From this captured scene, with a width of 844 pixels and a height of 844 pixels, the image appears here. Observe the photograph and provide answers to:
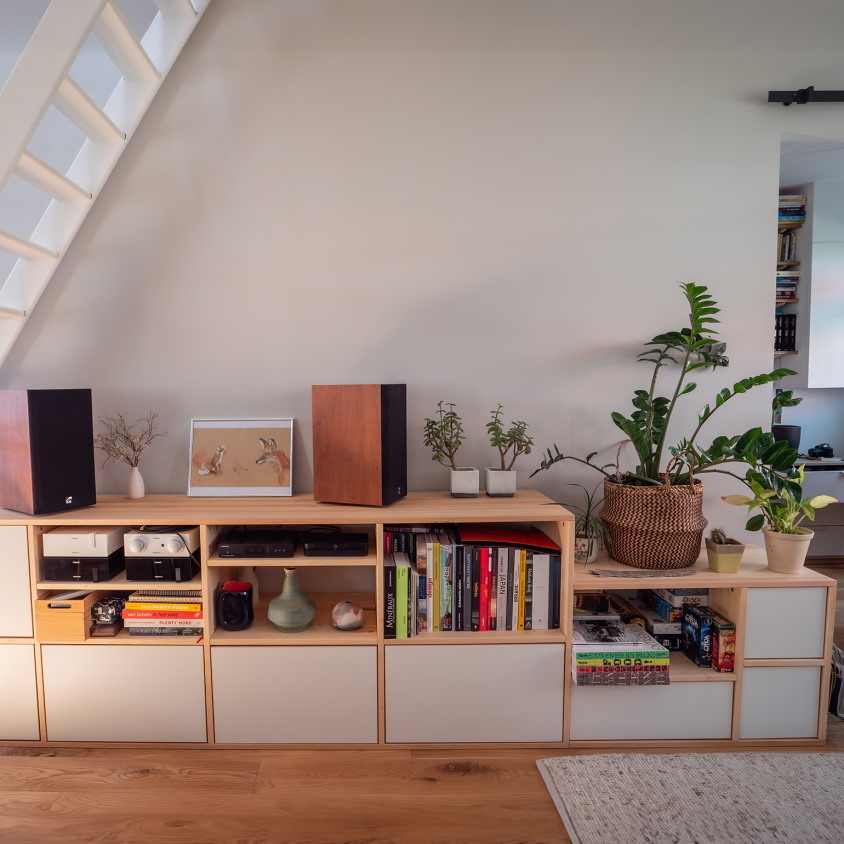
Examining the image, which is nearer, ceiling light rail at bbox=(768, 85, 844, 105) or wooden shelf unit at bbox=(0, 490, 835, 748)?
wooden shelf unit at bbox=(0, 490, 835, 748)

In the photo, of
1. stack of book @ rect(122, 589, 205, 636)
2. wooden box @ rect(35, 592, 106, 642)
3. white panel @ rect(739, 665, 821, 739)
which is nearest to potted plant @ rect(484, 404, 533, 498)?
white panel @ rect(739, 665, 821, 739)

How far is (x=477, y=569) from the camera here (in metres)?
1.84

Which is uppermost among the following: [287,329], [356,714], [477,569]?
[287,329]

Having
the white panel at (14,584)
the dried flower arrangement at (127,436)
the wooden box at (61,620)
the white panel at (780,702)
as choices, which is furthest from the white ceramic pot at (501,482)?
the white panel at (14,584)

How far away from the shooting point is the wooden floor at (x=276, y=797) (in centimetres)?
151

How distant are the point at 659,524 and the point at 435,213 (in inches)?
53.3

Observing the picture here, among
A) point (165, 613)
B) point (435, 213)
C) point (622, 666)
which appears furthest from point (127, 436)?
point (622, 666)

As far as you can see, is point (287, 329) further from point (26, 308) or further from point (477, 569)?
point (477, 569)

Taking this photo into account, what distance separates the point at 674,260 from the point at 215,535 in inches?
76.0

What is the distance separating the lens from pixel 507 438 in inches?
81.6

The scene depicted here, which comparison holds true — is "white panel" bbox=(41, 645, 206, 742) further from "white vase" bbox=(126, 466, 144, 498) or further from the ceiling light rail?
the ceiling light rail

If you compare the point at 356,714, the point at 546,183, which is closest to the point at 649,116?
the point at 546,183

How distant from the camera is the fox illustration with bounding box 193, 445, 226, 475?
83.8 inches

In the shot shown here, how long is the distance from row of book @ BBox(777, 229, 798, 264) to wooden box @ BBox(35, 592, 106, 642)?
3.82 meters
